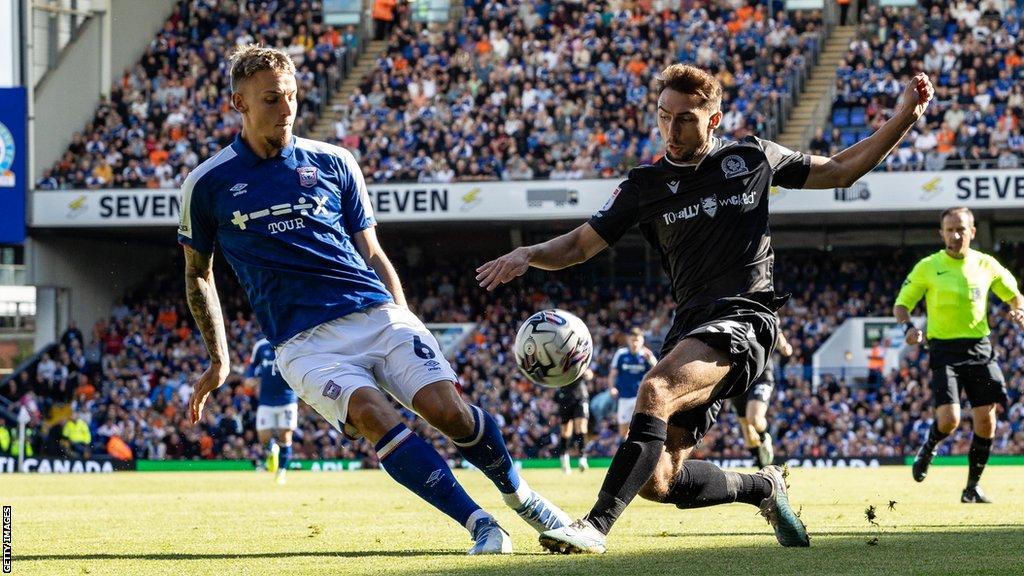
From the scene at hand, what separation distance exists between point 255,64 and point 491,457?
2153mm

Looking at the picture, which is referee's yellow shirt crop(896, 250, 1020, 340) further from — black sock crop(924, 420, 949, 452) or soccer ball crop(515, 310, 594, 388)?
soccer ball crop(515, 310, 594, 388)

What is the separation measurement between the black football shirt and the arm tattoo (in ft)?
6.50

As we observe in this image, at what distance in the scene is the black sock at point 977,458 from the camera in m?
11.6

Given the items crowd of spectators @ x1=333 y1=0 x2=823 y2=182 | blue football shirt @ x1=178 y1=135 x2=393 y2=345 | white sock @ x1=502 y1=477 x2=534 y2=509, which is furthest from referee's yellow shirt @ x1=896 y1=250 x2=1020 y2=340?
crowd of spectators @ x1=333 y1=0 x2=823 y2=182

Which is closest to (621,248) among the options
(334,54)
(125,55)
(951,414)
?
(334,54)

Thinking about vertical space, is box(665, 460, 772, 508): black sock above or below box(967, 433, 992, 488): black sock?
above

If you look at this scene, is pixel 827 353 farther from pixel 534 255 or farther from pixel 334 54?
pixel 534 255

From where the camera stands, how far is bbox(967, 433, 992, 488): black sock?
457 inches

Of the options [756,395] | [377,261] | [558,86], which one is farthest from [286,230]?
[558,86]

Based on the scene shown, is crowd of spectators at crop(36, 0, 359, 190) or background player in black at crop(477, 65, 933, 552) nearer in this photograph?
background player in black at crop(477, 65, 933, 552)

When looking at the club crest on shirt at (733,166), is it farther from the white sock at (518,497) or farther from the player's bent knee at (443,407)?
the white sock at (518,497)

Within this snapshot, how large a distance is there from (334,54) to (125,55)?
19.0ft

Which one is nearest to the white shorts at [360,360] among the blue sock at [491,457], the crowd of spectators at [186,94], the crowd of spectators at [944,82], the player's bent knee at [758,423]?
the blue sock at [491,457]

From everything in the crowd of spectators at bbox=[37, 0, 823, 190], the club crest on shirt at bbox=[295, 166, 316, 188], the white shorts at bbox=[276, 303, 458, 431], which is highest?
the crowd of spectators at bbox=[37, 0, 823, 190]
